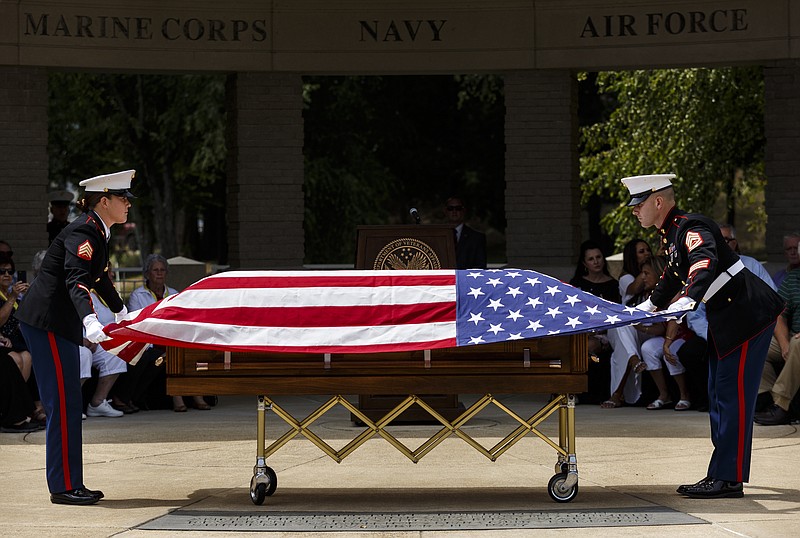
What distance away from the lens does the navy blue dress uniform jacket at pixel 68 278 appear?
7.12 metres

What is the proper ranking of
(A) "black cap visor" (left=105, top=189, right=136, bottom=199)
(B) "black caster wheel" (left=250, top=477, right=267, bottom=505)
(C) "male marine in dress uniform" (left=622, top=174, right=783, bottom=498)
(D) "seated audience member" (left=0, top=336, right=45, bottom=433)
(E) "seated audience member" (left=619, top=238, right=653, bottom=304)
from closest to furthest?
(B) "black caster wheel" (left=250, top=477, right=267, bottom=505)
(C) "male marine in dress uniform" (left=622, top=174, right=783, bottom=498)
(A) "black cap visor" (left=105, top=189, right=136, bottom=199)
(D) "seated audience member" (left=0, top=336, right=45, bottom=433)
(E) "seated audience member" (left=619, top=238, right=653, bottom=304)

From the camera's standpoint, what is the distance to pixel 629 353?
1197 cm

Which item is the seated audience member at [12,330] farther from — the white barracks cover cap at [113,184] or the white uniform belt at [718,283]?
the white uniform belt at [718,283]

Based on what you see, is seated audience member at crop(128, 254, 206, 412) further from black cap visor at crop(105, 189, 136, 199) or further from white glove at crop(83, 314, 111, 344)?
white glove at crop(83, 314, 111, 344)

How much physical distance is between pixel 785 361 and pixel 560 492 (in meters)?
4.28

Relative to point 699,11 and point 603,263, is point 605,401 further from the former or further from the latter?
point 699,11

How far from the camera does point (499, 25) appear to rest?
14.3 metres

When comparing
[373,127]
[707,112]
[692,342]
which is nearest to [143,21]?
[692,342]

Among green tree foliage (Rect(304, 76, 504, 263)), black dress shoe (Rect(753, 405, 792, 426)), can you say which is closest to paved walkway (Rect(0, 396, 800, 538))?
black dress shoe (Rect(753, 405, 792, 426))

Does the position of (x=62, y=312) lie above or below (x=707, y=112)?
below

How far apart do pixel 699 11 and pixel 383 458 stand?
7150mm

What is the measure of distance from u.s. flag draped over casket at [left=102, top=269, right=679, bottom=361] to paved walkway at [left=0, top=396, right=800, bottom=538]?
88 centimetres

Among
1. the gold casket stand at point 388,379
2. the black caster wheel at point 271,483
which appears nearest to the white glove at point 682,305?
the gold casket stand at point 388,379

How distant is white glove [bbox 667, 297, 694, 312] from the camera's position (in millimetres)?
6863
